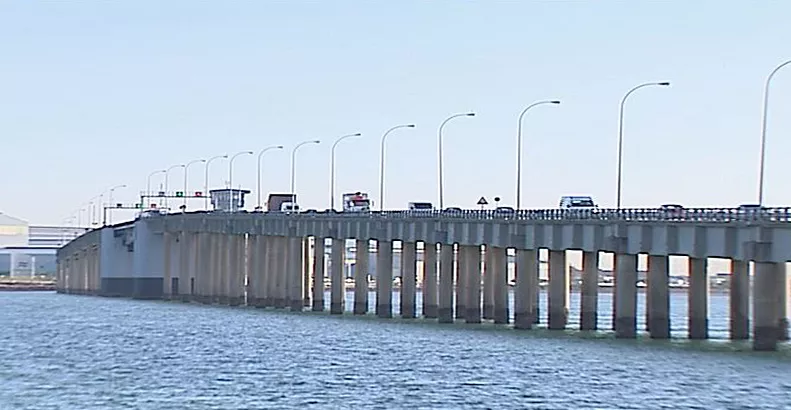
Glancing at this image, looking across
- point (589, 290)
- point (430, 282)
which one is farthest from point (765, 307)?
point (430, 282)

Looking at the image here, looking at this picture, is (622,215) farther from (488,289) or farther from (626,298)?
(488,289)

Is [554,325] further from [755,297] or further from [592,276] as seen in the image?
[755,297]

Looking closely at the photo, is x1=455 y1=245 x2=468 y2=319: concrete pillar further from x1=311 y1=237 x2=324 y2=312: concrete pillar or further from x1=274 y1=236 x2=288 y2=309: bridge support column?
x1=274 y1=236 x2=288 y2=309: bridge support column

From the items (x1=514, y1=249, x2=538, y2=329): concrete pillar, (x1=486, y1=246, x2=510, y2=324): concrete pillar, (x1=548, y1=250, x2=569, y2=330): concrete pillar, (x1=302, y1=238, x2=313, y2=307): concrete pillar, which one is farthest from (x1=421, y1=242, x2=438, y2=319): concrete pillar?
(x1=302, y1=238, x2=313, y2=307): concrete pillar

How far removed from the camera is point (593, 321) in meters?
108

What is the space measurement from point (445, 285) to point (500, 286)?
210 inches

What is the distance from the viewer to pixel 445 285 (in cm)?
12712

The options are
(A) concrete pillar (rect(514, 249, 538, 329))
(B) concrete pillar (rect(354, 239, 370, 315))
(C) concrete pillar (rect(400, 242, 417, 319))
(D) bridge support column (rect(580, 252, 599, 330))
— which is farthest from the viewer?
(B) concrete pillar (rect(354, 239, 370, 315))

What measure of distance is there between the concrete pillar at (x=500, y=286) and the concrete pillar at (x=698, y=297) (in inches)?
921

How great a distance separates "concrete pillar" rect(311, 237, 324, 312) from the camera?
157625mm

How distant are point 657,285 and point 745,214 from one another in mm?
12483

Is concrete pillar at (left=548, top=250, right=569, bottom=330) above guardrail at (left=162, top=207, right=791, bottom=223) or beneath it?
beneath

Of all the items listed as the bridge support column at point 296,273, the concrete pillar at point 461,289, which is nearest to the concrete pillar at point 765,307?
the concrete pillar at point 461,289

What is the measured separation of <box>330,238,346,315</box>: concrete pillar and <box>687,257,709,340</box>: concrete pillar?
5245cm
